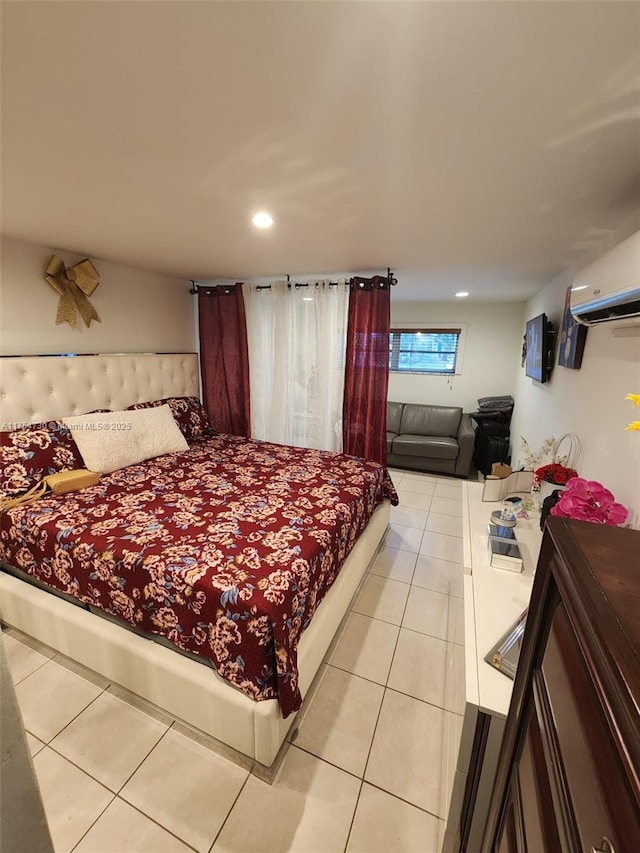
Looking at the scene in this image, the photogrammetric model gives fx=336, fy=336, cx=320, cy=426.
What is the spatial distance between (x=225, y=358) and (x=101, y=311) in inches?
46.7

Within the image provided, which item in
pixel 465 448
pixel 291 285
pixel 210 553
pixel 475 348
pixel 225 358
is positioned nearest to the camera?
pixel 210 553

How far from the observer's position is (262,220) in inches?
68.8

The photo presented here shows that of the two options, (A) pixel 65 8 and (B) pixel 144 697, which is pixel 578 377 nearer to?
(A) pixel 65 8

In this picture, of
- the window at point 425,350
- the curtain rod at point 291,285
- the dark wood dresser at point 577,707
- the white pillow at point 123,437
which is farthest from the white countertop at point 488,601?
the window at point 425,350

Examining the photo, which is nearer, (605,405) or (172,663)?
(172,663)

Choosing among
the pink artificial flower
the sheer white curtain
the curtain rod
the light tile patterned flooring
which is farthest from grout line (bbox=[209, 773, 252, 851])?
the curtain rod

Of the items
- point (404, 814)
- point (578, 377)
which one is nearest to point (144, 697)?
point (404, 814)

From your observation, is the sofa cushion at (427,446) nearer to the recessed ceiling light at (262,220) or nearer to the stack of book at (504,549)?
the stack of book at (504,549)

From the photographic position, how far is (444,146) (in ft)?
3.52

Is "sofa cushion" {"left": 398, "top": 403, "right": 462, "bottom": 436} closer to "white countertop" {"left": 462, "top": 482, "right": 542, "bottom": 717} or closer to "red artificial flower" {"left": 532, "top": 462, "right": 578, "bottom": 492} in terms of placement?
"white countertop" {"left": 462, "top": 482, "right": 542, "bottom": 717}

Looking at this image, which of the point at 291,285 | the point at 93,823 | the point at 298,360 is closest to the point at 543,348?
the point at 298,360

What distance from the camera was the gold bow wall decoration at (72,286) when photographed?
236 centimetres

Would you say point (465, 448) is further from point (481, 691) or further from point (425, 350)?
point (481, 691)

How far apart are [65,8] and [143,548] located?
5.14ft
